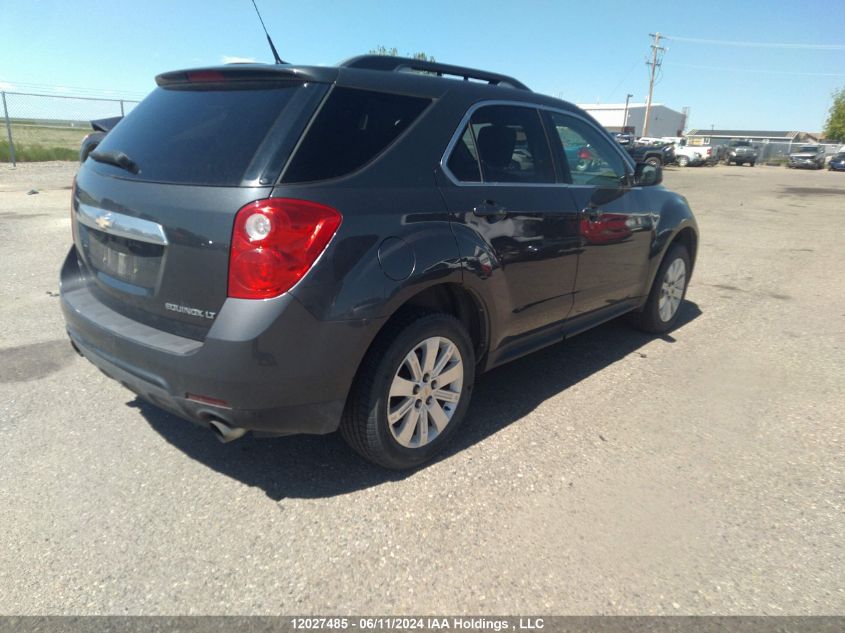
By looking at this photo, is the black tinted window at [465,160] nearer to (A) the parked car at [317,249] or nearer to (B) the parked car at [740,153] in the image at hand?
(A) the parked car at [317,249]

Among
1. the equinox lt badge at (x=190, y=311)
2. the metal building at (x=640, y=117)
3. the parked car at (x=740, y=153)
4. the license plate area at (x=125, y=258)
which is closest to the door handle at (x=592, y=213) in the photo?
the equinox lt badge at (x=190, y=311)

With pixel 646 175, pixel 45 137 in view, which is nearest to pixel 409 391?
pixel 646 175

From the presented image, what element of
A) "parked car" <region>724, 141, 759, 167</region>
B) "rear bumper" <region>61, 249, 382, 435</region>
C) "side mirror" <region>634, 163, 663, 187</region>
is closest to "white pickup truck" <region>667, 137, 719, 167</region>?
"parked car" <region>724, 141, 759, 167</region>

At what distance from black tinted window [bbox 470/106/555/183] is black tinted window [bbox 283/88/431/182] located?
0.50 meters

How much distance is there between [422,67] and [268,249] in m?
1.68

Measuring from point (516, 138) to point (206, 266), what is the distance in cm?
195

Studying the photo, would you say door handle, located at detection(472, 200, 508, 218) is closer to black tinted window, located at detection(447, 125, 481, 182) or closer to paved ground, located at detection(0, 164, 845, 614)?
black tinted window, located at detection(447, 125, 481, 182)

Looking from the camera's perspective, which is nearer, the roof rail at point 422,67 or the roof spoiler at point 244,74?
the roof spoiler at point 244,74

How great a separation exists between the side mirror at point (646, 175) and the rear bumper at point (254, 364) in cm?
286

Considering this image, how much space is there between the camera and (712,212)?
14023 millimetres

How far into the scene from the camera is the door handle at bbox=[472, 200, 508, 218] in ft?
9.78

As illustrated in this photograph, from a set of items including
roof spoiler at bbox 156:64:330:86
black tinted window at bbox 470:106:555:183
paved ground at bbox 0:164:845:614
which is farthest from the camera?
black tinted window at bbox 470:106:555:183

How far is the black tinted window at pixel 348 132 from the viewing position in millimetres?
2385

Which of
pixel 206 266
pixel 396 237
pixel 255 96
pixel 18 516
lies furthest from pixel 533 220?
pixel 18 516
